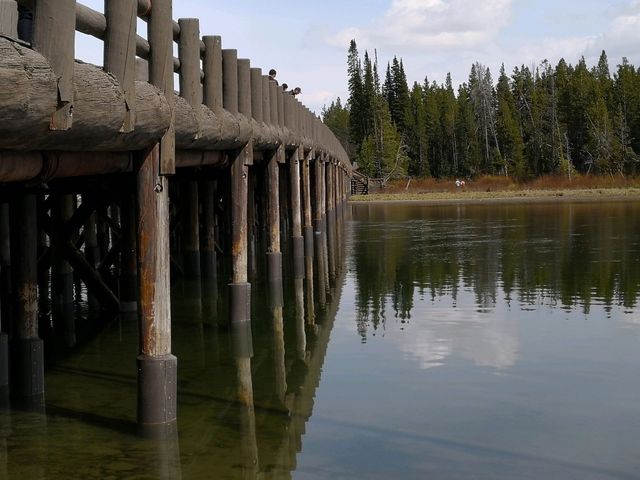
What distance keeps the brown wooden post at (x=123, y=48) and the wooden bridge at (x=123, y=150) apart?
0.01 m

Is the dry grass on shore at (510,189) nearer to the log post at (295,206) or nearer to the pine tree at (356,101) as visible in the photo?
the pine tree at (356,101)

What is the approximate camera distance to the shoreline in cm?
Result: 6144

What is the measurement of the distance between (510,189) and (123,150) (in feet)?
239

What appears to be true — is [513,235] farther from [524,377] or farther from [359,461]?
[359,461]

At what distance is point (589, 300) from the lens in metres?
16.1

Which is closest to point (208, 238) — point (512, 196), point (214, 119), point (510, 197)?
point (214, 119)

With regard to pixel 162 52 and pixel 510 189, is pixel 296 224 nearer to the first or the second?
pixel 162 52

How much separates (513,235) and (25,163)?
26159 mm

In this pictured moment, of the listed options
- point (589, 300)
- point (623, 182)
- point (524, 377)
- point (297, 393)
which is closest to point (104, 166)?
point (297, 393)

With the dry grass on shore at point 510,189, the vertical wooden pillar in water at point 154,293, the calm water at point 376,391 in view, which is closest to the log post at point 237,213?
the calm water at point 376,391

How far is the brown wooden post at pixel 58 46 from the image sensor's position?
5.74 m

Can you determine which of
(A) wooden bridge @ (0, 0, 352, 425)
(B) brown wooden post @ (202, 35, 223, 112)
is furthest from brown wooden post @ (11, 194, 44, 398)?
(B) brown wooden post @ (202, 35, 223, 112)

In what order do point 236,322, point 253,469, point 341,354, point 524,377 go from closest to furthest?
point 253,469 → point 524,377 → point 341,354 → point 236,322

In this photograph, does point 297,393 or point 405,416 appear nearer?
point 405,416
